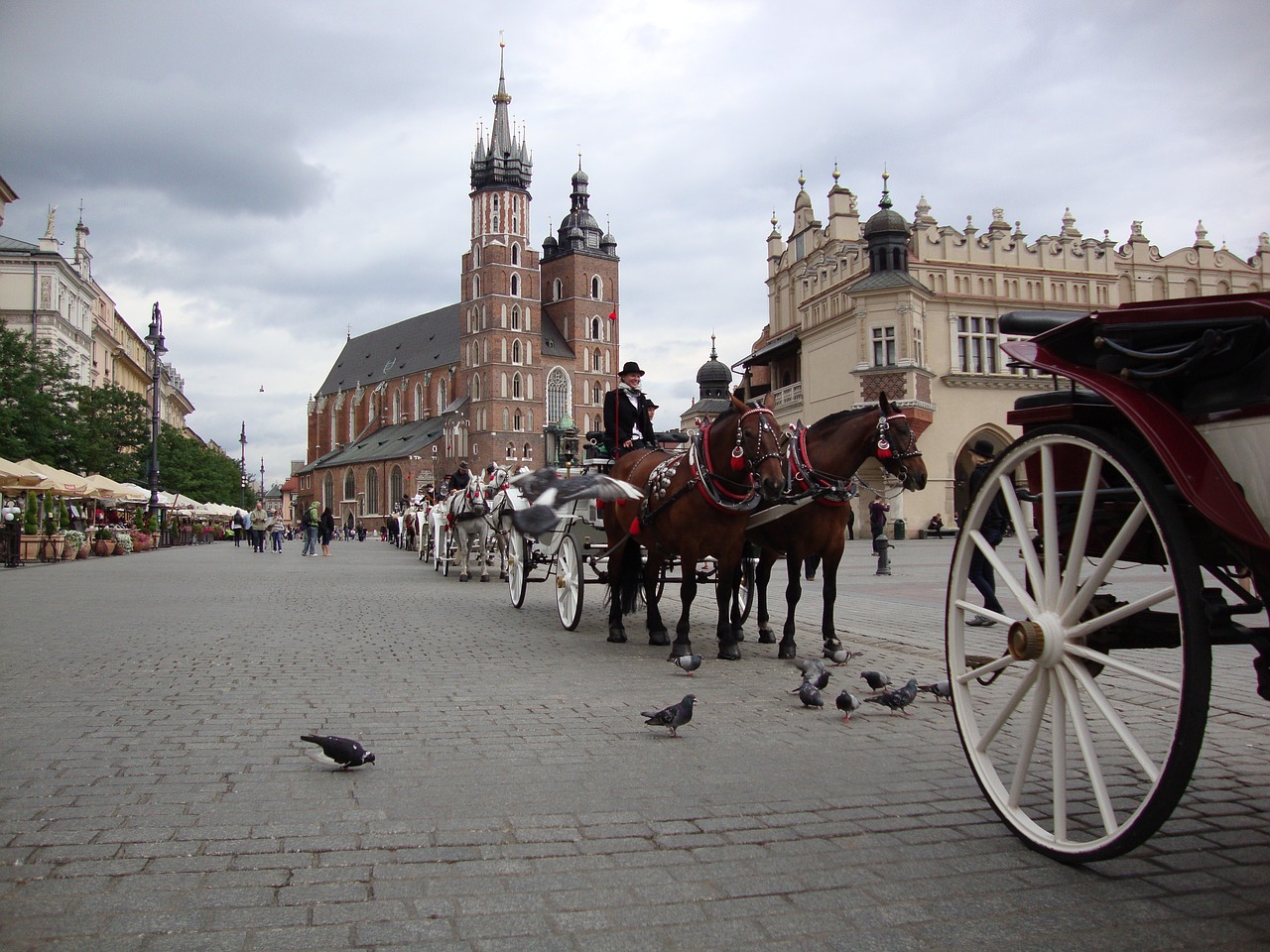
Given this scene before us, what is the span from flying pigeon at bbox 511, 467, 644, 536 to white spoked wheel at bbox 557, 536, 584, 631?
7.26 feet

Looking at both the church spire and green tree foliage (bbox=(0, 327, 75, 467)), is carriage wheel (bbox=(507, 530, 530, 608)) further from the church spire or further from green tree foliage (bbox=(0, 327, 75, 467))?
the church spire

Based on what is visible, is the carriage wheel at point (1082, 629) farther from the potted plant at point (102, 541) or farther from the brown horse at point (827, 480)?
the potted plant at point (102, 541)

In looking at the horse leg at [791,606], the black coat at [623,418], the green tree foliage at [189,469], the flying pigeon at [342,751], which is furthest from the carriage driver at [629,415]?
the green tree foliage at [189,469]

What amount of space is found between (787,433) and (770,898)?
640cm

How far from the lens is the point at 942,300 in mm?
38125

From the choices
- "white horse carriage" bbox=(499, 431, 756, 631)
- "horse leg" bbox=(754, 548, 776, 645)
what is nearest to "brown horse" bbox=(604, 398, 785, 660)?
"horse leg" bbox=(754, 548, 776, 645)

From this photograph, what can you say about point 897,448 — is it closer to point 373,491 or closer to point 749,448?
point 749,448

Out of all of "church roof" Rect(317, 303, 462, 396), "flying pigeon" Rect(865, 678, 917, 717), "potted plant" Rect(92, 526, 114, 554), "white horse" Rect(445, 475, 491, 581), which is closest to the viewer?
"flying pigeon" Rect(865, 678, 917, 717)

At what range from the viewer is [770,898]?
2994mm

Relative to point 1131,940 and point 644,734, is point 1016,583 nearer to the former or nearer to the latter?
point 1131,940

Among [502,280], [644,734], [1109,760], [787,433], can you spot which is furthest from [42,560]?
[502,280]

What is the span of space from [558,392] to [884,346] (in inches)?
2918

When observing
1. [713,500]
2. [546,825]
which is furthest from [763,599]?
[546,825]

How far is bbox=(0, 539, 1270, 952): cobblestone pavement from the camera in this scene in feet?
9.12
